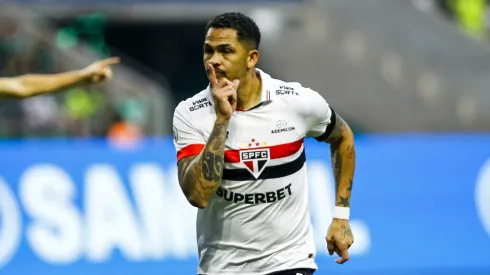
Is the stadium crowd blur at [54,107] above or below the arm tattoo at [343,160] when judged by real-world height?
above

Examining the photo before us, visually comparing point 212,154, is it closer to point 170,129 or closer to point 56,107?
point 56,107

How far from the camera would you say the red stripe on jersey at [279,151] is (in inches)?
222

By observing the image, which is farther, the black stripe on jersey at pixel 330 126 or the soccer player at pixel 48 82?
the soccer player at pixel 48 82

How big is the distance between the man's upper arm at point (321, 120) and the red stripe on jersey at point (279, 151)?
14 cm

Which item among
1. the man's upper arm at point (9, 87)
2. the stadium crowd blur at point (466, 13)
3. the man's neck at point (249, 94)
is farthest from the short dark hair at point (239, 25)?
the stadium crowd blur at point (466, 13)

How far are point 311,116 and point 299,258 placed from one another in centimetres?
73

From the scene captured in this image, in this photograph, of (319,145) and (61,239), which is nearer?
(61,239)

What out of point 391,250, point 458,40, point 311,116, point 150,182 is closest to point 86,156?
point 150,182

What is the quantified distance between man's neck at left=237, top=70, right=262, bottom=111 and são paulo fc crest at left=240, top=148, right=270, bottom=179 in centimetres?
23

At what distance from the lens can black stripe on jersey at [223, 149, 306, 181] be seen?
5633mm

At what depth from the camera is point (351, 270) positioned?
37.8ft

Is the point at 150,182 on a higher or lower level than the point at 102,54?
lower

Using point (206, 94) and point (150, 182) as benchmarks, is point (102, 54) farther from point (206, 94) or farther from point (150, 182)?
point (206, 94)

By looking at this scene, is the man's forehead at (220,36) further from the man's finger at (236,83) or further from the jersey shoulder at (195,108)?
the jersey shoulder at (195,108)
